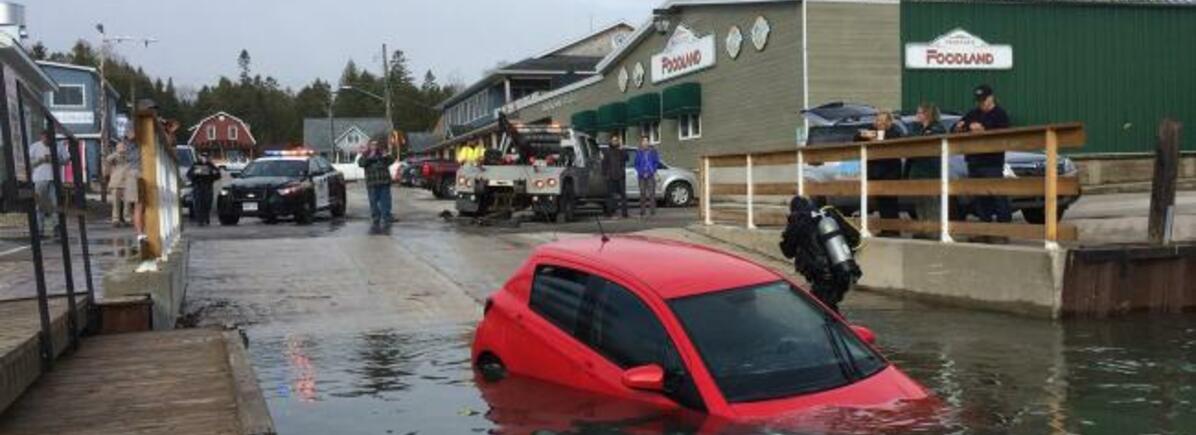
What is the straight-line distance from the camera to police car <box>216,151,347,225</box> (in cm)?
2275

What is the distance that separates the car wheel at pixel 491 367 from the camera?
7.70m

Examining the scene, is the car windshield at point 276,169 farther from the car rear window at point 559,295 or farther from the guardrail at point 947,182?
the car rear window at point 559,295

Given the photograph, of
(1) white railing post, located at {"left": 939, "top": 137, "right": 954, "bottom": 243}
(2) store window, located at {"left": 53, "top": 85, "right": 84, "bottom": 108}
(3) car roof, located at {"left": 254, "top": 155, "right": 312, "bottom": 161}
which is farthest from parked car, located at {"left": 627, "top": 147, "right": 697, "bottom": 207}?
(2) store window, located at {"left": 53, "top": 85, "right": 84, "bottom": 108}

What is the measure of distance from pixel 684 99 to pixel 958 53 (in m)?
7.39

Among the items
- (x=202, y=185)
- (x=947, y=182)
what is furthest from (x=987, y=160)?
(x=202, y=185)

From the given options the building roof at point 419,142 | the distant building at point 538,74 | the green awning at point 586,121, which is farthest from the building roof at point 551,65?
the building roof at point 419,142

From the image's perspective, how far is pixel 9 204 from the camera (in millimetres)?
6066

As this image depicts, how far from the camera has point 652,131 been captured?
3647 centimetres

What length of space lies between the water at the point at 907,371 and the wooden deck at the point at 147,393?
53 cm

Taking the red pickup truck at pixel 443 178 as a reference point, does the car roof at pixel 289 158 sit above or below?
above

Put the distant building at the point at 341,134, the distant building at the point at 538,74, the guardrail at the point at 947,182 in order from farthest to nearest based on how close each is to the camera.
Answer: the distant building at the point at 341,134 → the distant building at the point at 538,74 → the guardrail at the point at 947,182

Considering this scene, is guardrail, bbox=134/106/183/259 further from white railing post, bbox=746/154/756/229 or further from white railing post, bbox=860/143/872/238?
white railing post, bbox=746/154/756/229

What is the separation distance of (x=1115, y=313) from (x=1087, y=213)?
6851mm

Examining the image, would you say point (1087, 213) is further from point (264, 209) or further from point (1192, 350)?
point (264, 209)
